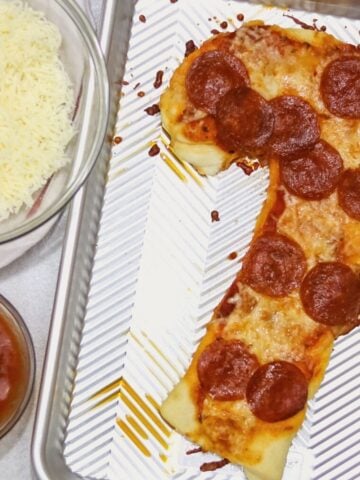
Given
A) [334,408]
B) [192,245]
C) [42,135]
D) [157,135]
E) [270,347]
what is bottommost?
[334,408]

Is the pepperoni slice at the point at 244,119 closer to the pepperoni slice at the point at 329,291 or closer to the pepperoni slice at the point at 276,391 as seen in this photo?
the pepperoni slice at the point at 329,291

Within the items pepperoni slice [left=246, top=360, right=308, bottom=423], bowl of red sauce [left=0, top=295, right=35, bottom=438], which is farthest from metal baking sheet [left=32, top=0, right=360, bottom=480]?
pepperoni slice [left=246, top=360, right=308, bottom=423]

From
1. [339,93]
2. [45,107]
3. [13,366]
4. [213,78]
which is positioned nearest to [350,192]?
[339,93]

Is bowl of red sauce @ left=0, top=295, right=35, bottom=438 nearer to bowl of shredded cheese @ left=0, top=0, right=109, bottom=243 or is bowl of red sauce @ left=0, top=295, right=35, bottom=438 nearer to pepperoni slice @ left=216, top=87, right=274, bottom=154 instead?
bowl of shredded cheese @ left=0, top=0, right=109, bottom=243

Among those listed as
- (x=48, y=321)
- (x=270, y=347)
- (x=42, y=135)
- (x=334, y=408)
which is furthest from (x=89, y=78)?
(x=334, y=408)

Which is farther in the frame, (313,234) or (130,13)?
(130,13)

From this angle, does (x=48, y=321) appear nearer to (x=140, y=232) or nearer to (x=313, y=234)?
(x=140, y=232)

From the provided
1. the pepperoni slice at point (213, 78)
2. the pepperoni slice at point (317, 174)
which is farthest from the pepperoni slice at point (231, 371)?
the pepperoni slice at point (213, 78)
